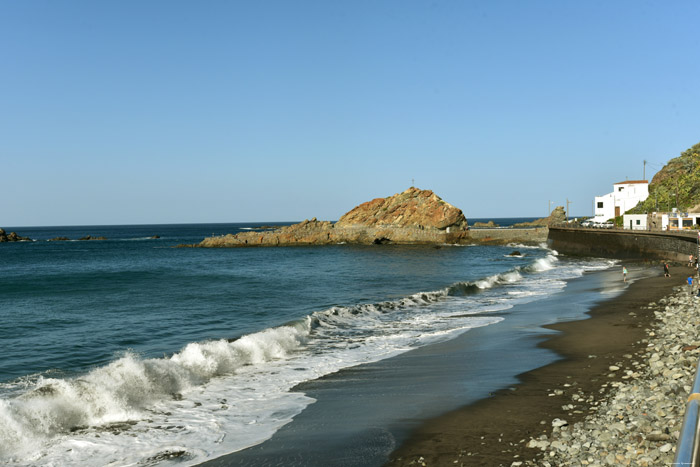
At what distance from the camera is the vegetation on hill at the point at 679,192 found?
8394cm

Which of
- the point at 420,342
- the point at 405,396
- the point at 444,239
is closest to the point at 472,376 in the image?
the point at 405,396

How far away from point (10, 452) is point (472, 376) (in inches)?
403

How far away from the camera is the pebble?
692cm

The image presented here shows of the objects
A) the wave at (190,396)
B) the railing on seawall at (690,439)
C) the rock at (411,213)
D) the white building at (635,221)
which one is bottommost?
the wave at (190,396)

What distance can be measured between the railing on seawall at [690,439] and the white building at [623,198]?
102 metres

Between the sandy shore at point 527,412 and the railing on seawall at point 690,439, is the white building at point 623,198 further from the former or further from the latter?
the railing on seawall at point 690,439

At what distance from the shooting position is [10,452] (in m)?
9.53

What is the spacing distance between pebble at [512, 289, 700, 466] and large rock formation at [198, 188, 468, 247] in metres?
82.0

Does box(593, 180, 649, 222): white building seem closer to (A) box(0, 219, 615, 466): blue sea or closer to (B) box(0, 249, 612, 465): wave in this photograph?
(A) box(0, 219, 615, 466): blue sea

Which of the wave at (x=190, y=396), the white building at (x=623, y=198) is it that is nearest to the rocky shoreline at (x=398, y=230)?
the white building at (x=623, y=198)

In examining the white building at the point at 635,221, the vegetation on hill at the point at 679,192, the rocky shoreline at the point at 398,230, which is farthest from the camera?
the rocky shoreline at the point at 398,230

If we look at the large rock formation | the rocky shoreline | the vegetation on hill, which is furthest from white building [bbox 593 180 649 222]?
the large rock formation

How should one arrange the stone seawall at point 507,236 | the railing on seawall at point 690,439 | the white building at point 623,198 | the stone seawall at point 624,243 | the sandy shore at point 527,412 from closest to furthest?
the railing on seawall at point 690,439, the sandy shore at point 527,412, the stone seawall at point 624,243, the stone seawall at point 507,236, the white building at point 623,198

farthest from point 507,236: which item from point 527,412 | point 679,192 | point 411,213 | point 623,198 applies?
point 527,412
